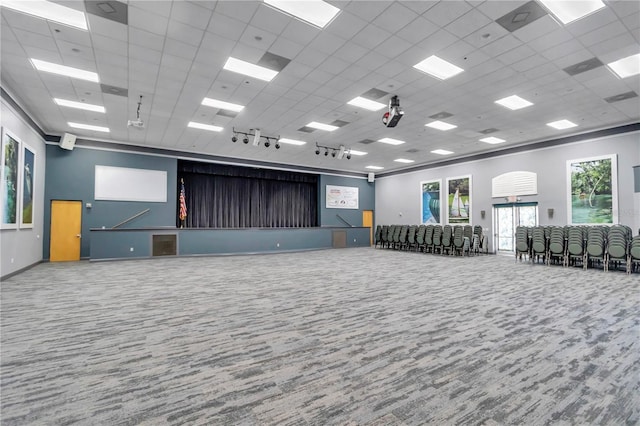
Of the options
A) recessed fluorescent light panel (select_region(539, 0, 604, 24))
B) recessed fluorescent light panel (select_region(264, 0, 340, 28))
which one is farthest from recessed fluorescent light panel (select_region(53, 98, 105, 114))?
recessed fluorescent light panel (select_region(539, 0, 604, 24))

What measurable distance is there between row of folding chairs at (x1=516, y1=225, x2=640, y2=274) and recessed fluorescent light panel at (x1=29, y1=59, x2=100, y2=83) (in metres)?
12.1

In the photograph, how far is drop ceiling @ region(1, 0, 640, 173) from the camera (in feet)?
14.8

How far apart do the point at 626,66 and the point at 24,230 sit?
14315 mm

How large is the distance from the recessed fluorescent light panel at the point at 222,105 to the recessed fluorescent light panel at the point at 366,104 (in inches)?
113

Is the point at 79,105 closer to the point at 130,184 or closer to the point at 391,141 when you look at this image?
the point at 130,184

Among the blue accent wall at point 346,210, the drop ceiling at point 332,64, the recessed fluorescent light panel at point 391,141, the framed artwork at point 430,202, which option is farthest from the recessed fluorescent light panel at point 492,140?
the blue accent wall at point 346,210

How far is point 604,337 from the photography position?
3395 millimetres

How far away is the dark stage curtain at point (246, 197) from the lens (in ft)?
48.0

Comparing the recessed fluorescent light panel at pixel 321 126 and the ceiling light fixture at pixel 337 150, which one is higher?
the recessed fluorescent light panel at pixel 321 126

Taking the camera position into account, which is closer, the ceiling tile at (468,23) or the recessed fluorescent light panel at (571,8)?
the recessed fluorescent light panel at (571,8)

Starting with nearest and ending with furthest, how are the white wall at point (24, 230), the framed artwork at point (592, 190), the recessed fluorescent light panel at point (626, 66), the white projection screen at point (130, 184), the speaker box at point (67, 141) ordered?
the recessed fluorescent light panel at point (626, 66) → the white wall at point (24, 230) → the framed artwork at point (592, 190) → the speaker box at point (67, 141) → the white projection screen at point (130, 184)

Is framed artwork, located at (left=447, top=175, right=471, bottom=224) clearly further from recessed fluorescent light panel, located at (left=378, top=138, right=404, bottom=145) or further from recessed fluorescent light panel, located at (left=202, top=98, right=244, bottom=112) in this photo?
recessed fluorescent light panel, located at (left=202, top=98, right=244, bottom=112)

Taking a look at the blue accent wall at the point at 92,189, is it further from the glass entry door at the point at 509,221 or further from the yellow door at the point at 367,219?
the glass entry door at the point at 509,221

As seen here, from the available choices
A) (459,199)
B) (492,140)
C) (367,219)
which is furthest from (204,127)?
(367,219)
